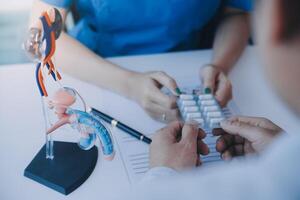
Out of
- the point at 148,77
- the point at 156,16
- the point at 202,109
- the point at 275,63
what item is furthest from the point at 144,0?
the point at 275,63

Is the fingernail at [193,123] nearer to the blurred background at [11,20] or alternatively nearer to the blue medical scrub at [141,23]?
the blue medical scrub at [141,23]

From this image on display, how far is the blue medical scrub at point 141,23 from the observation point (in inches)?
37.0

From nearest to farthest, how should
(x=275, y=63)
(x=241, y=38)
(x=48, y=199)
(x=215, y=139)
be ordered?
1. (x=275, y=63)
2. (x=48, y=199)
3. (x=215, y=139)
4. (x=241, y=38)

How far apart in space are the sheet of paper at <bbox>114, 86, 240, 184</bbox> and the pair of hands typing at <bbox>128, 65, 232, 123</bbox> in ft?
0.27

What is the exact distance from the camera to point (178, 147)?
651mm

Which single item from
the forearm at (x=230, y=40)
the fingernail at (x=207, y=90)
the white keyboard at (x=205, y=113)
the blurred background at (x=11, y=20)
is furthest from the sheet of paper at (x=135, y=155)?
the blurred background at (x=11, y=20)

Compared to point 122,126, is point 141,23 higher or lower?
higher

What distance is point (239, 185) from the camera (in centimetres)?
40

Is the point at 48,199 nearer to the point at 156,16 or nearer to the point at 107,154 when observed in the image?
the point at 107,154

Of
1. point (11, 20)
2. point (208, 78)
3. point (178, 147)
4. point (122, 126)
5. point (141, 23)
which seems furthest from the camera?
point (11, 20)

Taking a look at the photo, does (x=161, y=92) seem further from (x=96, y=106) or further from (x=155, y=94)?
(x=96, y=106)

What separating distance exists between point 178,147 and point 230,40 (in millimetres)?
452

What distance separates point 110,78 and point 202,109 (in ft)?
0.72

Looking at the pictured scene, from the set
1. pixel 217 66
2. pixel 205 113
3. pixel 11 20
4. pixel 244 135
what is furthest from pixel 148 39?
pixel 11 20
